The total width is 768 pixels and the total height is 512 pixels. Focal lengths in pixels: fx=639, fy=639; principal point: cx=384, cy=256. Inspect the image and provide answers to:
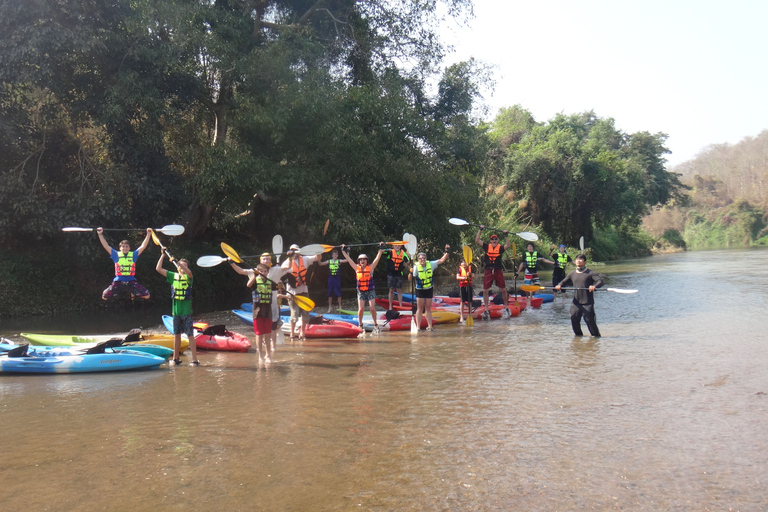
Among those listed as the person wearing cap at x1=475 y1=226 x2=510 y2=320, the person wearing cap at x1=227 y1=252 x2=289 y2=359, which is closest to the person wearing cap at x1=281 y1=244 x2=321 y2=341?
the person wearing cap at x1=227 y1=252 x2=289 y2=359

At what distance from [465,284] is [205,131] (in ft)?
33.3

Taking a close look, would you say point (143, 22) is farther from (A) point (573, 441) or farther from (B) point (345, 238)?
(A) point (573, 441)

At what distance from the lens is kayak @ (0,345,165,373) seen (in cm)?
848

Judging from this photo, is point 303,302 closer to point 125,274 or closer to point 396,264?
point 125,274

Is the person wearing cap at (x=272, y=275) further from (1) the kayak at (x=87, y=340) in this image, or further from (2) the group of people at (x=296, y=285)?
(1) the kayak at (x=87, y=340)

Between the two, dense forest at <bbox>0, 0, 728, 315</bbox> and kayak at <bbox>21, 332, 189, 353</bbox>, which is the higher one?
dense forest at <bbox>0, 0, 728, 315</bbox>

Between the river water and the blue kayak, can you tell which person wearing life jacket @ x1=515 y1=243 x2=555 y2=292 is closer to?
the river water

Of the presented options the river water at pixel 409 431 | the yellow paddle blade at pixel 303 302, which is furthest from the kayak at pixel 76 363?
the yellow paddle blade at pixel 303 302

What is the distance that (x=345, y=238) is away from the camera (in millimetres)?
16812

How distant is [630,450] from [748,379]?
3.08 meters

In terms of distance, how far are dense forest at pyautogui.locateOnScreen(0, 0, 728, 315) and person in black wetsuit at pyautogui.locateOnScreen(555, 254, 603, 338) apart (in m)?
6.71

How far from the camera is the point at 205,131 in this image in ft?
61.8

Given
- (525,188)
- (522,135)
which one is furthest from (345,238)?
(522,135)

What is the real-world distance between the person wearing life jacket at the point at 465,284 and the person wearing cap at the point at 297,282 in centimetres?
288
